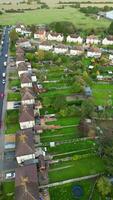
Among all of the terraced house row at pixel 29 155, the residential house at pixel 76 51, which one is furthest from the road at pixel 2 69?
the residential house at pixel 76 51

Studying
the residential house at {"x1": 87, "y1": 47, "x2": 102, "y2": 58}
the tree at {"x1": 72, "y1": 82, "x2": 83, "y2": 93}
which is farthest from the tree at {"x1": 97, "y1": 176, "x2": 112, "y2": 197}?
the residential house at {"x1": 87, "y1": 47, "x2": 102, "y2": 58}

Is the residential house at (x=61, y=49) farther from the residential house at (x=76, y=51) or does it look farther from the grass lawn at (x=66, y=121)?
the grass lawn at (x=66, y=121)

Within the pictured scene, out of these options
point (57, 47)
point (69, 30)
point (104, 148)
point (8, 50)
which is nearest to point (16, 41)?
point (8, 50)

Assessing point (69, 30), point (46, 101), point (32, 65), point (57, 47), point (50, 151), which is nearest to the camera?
point (50, 151)

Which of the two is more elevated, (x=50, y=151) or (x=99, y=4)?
(x=99, y=4)

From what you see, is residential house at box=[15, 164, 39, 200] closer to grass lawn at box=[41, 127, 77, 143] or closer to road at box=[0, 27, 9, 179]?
road at box=[0, 27, 9, 179]

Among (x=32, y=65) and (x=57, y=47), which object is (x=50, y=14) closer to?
(x=57, y=47)

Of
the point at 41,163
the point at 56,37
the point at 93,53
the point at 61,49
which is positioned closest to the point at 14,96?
the point at 41,163
